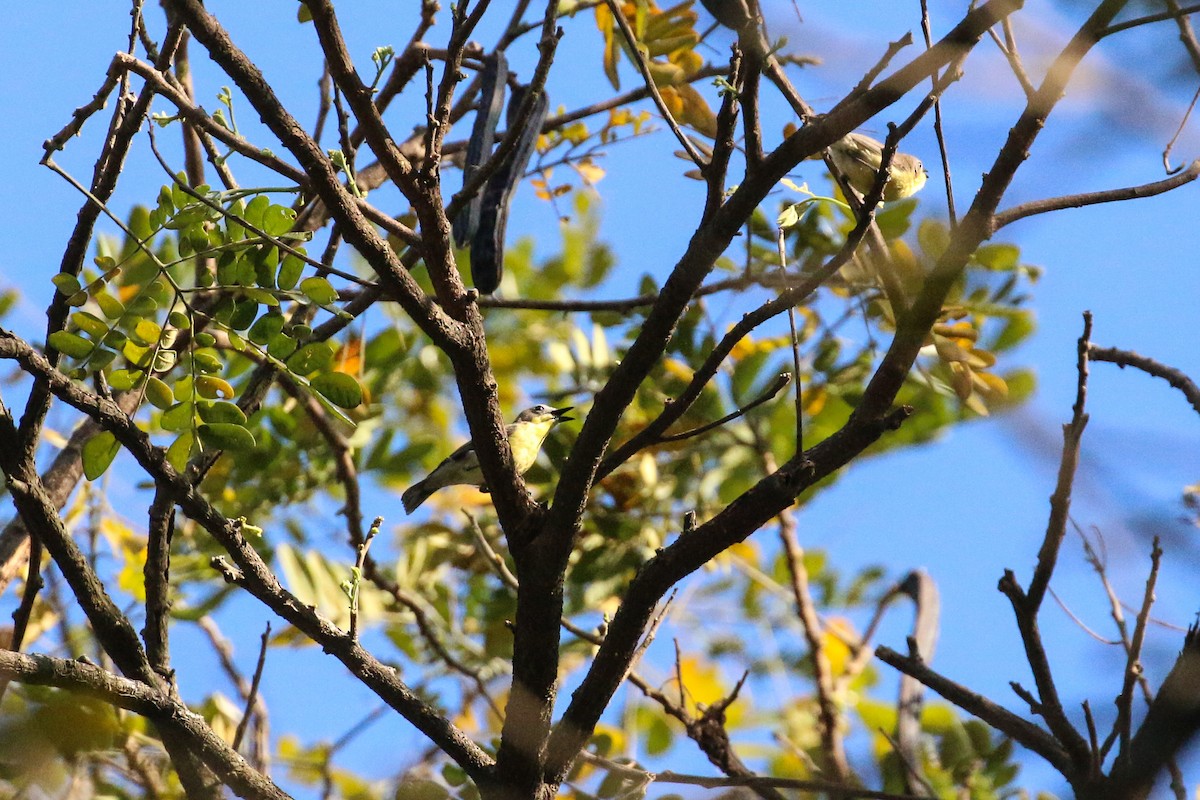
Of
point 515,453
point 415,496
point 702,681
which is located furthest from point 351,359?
point 702,681

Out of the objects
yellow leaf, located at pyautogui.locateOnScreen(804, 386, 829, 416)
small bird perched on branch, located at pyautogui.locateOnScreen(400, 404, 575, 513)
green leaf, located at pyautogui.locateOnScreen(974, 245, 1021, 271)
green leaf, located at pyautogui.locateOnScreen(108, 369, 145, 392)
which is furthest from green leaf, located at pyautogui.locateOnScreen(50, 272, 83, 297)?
yellow leaf, located at pyautogui.locateOnScreen(804, 386, 829, 416)

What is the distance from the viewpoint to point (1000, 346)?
4.55 m

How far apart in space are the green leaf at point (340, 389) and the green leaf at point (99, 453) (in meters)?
0.42

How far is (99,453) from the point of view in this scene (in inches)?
91.7

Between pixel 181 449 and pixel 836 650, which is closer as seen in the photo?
pixel 181 449

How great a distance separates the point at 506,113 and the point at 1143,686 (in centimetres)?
220

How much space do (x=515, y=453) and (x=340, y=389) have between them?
1.39 metres

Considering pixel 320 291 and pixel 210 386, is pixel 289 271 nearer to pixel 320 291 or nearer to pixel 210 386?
pixel 320 291

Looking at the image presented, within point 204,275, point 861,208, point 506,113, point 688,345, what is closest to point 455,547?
point 688,345

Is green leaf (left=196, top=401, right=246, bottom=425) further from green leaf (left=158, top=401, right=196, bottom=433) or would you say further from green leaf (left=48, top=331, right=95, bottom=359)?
green leaf (left=48, top=331, right=95, bottom=359)

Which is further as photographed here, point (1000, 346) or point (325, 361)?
point (1000, 346)

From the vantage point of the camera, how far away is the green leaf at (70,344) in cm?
217

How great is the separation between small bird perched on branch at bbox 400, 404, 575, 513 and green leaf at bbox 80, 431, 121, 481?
4.76ft

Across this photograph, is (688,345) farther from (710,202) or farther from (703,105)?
(710,202)
